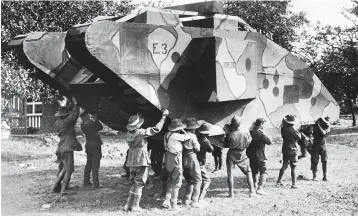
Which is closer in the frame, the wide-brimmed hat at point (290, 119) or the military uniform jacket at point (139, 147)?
the military uniform jacket at point (139, 147)

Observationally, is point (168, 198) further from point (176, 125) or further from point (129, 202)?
point (176, 125)

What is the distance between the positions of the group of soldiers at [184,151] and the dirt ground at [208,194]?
0.26m

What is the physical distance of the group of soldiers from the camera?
19.9 ft

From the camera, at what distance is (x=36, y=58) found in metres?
6.86

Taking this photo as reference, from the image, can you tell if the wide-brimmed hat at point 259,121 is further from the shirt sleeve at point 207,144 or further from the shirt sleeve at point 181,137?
the shirt sleeve at point 181,137

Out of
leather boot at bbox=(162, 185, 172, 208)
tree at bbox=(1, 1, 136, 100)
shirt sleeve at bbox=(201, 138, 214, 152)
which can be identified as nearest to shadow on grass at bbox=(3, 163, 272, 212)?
leather boot at bbox=(162, 185, 172, 208)

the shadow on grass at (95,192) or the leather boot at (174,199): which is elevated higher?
the leather boot at (174,199)

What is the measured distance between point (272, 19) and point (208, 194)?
14.6 meters

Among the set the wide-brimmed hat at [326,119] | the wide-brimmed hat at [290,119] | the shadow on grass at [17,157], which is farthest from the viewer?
the shadow on grass at [17,157]

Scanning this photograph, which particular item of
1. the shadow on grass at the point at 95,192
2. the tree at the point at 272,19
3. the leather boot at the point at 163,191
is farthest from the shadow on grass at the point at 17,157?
the tree at the point at 272,19

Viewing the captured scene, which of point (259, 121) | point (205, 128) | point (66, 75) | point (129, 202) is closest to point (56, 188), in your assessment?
point (66, 75)

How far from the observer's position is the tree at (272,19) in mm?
19969

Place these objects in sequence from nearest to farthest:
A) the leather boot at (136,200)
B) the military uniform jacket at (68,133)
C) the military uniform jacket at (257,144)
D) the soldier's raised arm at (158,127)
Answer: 1. the soldier's raised arm at (158,127)
2. the leather boot at (136,200)
3. the military uniform jacket at (257,144)
4. the military uniform jacket at (68,133)

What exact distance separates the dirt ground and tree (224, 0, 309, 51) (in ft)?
31.6
